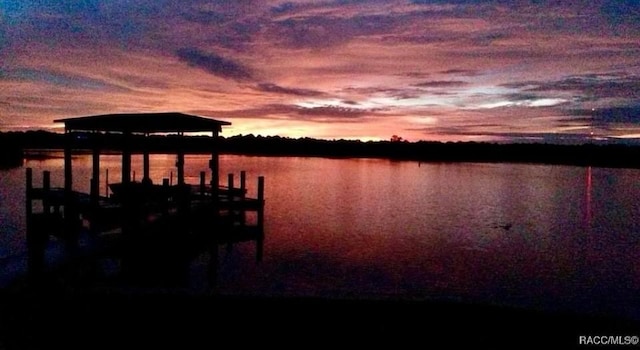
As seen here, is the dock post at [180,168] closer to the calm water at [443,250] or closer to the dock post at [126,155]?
the dock post at [126,155]

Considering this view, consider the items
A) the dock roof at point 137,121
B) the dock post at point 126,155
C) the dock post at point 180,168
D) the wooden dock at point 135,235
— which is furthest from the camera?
the dock post at point 180,168

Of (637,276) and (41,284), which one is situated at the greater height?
(41,284)

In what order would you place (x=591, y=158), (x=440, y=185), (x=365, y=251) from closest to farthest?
(x=365, y=251)
(x=440, y=185)
(x=591, y=158)

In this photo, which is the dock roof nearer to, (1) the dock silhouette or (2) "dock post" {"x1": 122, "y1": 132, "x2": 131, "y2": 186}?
(1) the dock silhouette

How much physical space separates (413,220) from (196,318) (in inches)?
976

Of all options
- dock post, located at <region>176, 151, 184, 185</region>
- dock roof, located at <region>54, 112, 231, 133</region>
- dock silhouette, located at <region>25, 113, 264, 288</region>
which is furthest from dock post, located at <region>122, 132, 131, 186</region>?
dock post, located at <region>176, 151, 184, 185</region>

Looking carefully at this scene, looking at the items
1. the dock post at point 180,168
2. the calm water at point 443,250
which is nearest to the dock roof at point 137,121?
the dock post at point 180,168

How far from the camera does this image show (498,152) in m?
137

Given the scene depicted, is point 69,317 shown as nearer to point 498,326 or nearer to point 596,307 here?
point 498,326

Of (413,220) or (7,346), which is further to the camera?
(413,220)

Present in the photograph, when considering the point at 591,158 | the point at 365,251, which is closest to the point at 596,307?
the point at 365,251

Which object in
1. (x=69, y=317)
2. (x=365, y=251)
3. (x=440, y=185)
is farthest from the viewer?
(x=440, y=185)

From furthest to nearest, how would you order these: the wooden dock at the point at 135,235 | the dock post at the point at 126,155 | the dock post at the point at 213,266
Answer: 1. the dock post at the point at 126,155
2. the dock post at the point at 213,266
3. the wooden dock at the point at 135,235

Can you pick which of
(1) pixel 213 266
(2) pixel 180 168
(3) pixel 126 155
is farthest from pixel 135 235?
(2) pixel 180 168
